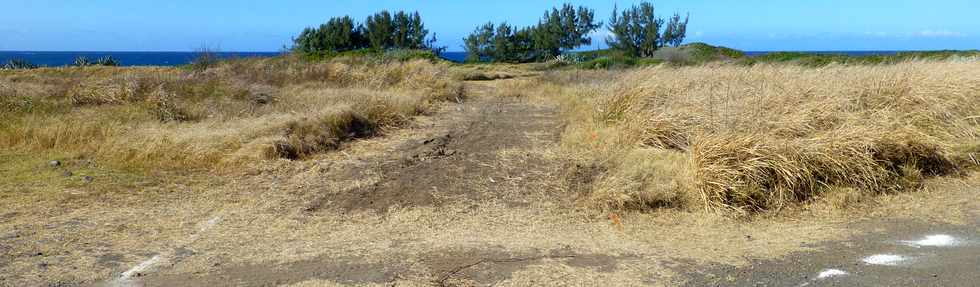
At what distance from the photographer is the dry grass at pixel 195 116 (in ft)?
24.7

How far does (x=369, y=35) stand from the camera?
118 feet

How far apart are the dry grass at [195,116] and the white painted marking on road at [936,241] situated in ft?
18.6

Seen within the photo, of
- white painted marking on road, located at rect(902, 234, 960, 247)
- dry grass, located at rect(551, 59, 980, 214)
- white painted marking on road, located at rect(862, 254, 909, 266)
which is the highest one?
dry grass, located at rect(551, 59, 980, 214)

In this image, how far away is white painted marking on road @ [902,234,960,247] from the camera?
16.5 ft

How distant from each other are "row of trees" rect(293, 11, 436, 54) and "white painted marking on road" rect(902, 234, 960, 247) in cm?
3078

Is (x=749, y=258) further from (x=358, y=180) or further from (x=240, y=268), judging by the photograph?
(x=358, y=180)

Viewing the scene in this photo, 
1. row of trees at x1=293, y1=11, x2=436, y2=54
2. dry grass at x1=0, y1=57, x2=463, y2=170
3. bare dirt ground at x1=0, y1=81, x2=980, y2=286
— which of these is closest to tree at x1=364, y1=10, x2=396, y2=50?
row of trees at x1=293, y1=11, x2=436, y2=54

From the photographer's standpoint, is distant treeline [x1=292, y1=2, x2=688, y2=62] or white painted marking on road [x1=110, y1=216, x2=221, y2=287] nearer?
white painted marking on road [x1=110, y1=216, x2=221, y2=287]

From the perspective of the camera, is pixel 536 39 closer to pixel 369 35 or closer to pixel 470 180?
pixel 369 35

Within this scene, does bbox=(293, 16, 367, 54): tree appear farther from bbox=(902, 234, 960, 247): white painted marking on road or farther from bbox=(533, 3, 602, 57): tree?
bbox=(902, 234, 960, 247): white painted marking on road

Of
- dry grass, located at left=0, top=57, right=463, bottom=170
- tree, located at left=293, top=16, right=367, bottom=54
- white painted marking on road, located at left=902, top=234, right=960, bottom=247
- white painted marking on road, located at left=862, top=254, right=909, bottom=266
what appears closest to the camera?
Answer: white painted marking on road, located at left=862, top=254, right=909, bottom=266

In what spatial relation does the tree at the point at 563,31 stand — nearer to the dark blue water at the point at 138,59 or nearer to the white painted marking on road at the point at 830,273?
the dark blue water at the point at 138,59

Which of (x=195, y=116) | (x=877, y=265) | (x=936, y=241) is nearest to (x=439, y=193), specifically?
(x=877, y=265)

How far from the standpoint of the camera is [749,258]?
4660 mm
